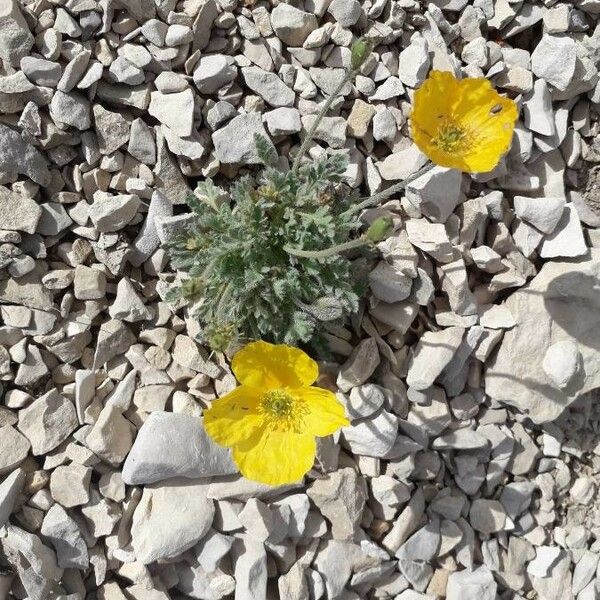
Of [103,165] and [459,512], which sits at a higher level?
[103,165]

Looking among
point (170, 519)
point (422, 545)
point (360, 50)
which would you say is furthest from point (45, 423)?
point (360, 50)

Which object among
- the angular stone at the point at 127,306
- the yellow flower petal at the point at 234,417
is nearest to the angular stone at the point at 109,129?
the angular stone at the point at 127,306

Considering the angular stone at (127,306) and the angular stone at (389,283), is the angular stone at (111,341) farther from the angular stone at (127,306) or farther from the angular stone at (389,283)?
the angular stone at (389,283)

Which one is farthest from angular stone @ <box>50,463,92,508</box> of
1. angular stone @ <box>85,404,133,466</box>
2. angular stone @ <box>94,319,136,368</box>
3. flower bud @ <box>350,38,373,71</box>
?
flower bud @ <box>350,38,373,71</box>

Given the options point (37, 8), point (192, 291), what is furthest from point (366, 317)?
point (37, 8)

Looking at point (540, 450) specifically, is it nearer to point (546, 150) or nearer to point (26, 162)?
point (546, 150)
